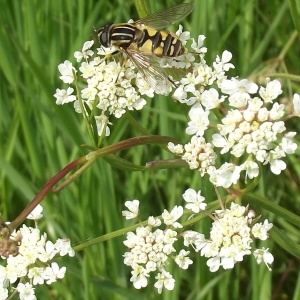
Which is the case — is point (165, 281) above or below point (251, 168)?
below

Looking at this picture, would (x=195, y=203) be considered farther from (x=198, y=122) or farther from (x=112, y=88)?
(x=112, y=88)

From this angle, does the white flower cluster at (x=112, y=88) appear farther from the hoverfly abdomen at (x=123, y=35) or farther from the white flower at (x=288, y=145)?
the white flower at (x=288, y=145)

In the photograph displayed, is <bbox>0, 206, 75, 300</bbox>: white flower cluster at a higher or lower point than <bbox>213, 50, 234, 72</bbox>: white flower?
lower

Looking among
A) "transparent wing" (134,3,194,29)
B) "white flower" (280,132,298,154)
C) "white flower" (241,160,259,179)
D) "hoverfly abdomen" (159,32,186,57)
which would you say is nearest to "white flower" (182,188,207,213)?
"white flower" (241,160,259,179)

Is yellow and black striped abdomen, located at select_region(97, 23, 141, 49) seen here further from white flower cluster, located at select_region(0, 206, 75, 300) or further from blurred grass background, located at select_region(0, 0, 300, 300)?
white flower cluster, located at select_region(0, 206, 75, 300)

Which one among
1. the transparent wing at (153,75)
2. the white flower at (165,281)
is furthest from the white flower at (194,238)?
the transparent wing at (153,75)

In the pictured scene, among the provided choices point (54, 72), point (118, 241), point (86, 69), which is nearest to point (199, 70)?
point (86, 69)

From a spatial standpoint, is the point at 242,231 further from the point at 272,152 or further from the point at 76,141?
the point at 76,141

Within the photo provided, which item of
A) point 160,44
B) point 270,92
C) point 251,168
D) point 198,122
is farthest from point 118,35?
point 251,168
